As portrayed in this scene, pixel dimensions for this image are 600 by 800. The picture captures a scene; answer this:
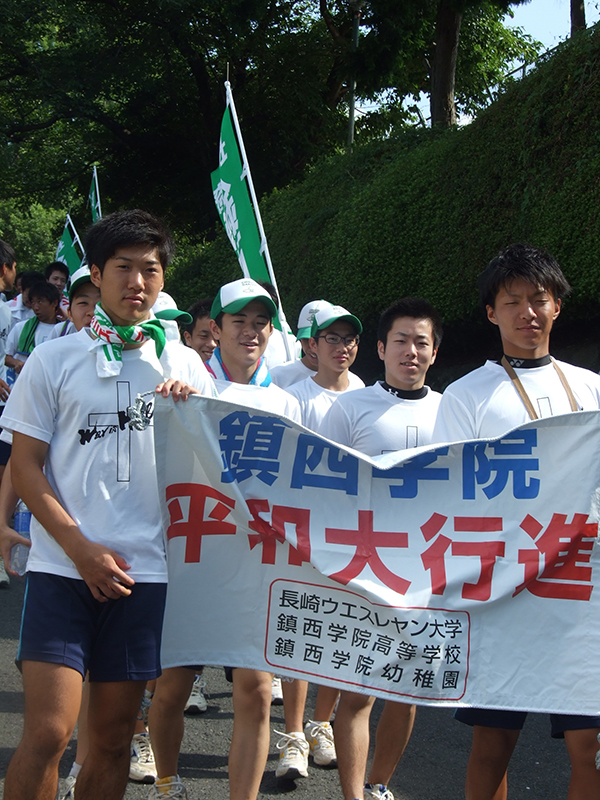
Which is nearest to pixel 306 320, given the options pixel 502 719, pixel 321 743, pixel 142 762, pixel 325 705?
pixel 325 705

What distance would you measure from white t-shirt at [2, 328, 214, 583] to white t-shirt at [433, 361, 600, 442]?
43.1 inches

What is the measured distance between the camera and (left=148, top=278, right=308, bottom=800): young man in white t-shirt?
3014mm

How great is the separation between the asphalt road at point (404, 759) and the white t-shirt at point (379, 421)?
143 cm

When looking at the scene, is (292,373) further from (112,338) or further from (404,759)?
(112,338)

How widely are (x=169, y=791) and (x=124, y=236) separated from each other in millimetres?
2055

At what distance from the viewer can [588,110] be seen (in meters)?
7.83

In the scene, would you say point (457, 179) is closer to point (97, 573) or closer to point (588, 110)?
point (588, 110)

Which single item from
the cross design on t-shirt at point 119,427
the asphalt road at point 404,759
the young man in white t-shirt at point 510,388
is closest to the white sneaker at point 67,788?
the asphalt road at point 404,759

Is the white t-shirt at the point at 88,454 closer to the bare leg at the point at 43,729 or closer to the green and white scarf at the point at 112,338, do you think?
the green and white scarf at the point at 112,338

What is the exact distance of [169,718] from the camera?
10.7 feet

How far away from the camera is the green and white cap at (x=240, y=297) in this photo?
3.73 metres

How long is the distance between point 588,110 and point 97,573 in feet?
22.9

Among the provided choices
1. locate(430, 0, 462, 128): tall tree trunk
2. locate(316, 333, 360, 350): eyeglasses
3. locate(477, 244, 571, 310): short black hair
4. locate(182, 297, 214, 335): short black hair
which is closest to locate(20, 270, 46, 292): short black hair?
locate(182, 297, 214, 335): short black hair

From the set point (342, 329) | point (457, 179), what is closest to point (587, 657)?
point (342, 329)
